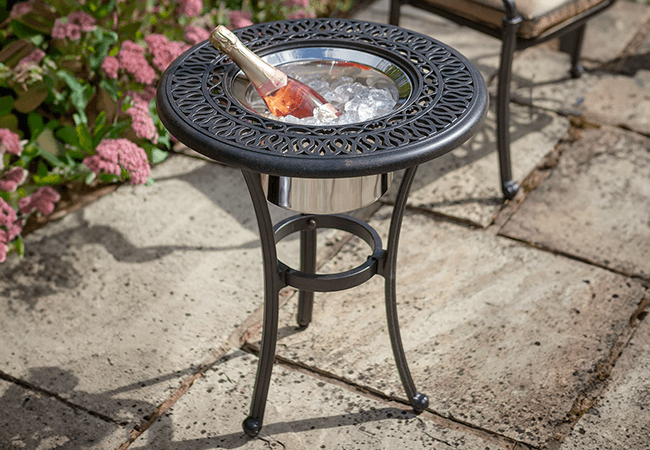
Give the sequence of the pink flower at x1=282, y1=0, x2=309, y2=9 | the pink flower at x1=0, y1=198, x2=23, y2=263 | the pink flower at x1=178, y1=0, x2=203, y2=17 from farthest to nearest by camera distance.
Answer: the pink flower at x1=282, y1=0, x2=309, y2=9
the pink flower at x1=178, y1=0, x2=203, y2=17
the pink flower at x1=0, y1=198, x2=23, y2=263

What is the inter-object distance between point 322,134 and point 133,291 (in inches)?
46.1

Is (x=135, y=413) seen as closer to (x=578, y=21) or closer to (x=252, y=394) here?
(x=252, y=394)

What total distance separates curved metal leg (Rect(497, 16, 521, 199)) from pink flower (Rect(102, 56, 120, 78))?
137 cm

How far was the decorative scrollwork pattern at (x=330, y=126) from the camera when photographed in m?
1.26

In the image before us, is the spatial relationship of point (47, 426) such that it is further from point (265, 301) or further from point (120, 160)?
point (120, 160)

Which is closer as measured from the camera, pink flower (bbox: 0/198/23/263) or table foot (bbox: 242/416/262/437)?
table foot (bbox: 242/416/262/437)

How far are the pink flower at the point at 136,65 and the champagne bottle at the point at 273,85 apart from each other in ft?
3.19

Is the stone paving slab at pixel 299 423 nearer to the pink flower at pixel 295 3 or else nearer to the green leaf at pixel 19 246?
the green leaf at pixel 19 246

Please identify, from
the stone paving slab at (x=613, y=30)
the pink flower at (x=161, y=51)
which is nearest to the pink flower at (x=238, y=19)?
the pink flower at (x=161, y=51)

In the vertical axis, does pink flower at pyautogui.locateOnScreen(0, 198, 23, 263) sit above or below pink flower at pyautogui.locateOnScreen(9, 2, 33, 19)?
below

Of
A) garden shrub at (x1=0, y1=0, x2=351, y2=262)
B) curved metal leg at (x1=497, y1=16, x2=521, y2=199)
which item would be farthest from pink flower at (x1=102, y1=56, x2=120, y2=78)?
curved metal leg at (x1=497, y1=16, x2=521, y2=199)

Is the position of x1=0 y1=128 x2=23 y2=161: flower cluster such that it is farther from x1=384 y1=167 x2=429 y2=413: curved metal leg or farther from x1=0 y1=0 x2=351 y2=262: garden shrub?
x1=384 y1=167 x2=429 y2=413: curved metal leg

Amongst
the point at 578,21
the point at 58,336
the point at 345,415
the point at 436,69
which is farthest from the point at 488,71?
the point at 58,336

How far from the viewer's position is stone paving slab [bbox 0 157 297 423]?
1907mm
